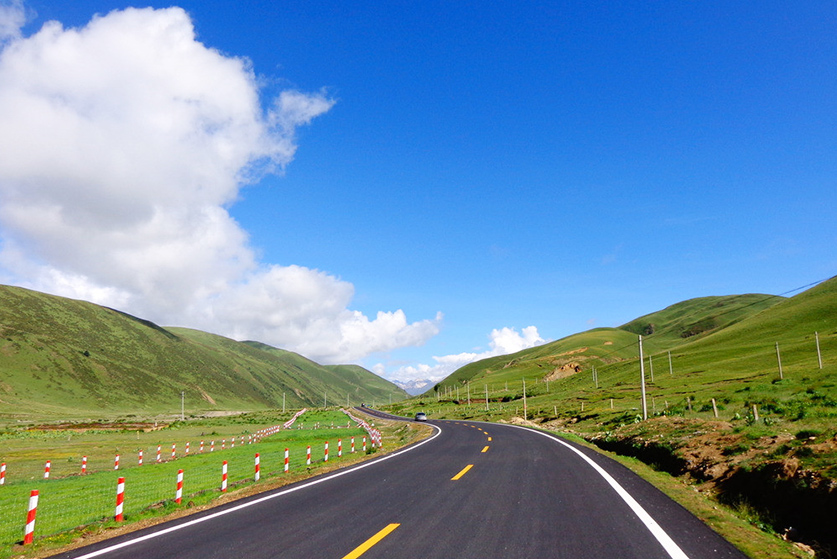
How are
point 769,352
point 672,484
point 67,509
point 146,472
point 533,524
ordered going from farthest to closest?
point 769,352, point 146,472, point 67,509, point 672,484, point 533,524

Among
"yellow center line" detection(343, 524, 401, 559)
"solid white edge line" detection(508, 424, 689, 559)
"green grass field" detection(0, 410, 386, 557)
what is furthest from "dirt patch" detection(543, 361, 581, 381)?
"yellow center line" detection(343, 524, 401, 559)

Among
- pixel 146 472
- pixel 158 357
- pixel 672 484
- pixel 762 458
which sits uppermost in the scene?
pixel 158 357

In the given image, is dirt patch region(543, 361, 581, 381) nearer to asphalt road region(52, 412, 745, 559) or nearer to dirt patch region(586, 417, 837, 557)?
dirt patch region(586, 417, 837, 557)

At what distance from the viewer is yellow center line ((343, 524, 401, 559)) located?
249 inches

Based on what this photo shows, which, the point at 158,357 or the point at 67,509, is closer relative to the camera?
the point at 67,509

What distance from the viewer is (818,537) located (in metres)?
7.22

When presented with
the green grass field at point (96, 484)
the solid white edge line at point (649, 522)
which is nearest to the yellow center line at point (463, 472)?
the solid white edge line at point (649, 522)

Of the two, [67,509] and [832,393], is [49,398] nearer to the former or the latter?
[67,509]

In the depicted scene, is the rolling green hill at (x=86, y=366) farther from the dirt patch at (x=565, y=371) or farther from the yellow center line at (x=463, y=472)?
the dirt patch at (x=565, y=371)

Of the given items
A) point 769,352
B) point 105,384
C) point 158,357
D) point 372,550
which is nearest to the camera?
point 372,550

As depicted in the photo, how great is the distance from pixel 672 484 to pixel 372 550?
8.95m

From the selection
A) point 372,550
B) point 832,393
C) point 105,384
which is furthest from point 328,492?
point 105,384

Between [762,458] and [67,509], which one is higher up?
A: [762,458]

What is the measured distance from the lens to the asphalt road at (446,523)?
6.50 meters
